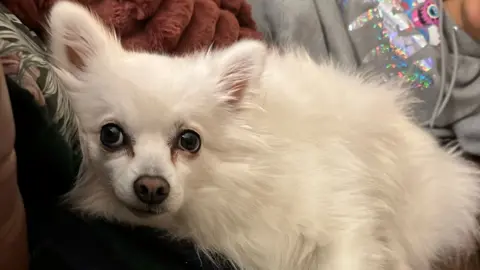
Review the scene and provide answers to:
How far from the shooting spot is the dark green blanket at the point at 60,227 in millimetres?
752

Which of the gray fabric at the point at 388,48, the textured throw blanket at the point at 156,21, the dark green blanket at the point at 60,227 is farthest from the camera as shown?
the gray fabric at the point at 388,48

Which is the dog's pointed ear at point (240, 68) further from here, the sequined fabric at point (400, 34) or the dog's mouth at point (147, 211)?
the sequined fabric at point (400, 34)

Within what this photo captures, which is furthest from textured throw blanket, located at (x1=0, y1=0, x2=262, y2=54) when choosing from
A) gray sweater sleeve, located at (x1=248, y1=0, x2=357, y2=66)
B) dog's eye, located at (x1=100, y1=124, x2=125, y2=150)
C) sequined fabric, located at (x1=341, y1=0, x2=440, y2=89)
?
sequined fabric, located at (x1=341, y1=0, x2=440, y2=89)

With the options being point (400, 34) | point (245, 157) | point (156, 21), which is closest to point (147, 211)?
point (245, 157)

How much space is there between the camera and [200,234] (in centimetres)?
96

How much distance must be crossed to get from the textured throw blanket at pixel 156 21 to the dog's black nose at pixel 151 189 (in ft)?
1.09

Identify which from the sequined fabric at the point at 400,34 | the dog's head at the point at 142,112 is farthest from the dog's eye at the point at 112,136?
the sequined fabric at the point at 400,34

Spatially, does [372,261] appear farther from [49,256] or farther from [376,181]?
[49,256]

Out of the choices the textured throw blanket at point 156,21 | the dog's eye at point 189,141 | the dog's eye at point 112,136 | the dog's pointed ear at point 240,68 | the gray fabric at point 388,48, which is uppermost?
the textured throw blanket at point 156,21

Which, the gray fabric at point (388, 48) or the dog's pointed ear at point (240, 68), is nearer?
the dog's pointed ear at point (240, 68)

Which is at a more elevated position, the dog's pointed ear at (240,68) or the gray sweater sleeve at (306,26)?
the dog's pointed ear at (240,68)

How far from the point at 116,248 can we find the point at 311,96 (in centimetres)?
49

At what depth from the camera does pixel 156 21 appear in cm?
110

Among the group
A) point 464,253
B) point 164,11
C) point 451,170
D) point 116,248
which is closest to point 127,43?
point 164,11
